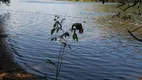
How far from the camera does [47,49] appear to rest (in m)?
Result: 21.9

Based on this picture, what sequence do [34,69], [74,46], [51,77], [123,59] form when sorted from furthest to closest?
[74,46], [123,59], [34,69], [51,77]

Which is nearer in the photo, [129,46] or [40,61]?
[40,61]

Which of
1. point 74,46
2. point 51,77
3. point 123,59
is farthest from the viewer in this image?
point 74,46

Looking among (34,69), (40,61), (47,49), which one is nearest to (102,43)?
(47,49)

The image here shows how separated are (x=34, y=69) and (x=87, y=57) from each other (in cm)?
520

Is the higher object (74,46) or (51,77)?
(51,77)

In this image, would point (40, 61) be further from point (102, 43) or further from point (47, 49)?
point (102, 43)

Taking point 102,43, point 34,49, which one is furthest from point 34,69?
point 102,43

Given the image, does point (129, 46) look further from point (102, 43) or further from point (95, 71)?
point (95, 71)

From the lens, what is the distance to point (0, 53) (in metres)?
18.2

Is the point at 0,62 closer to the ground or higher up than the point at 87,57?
higher up

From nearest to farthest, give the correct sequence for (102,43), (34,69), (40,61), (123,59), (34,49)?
(34,69)
(40,61)
(123,59)
(34,49)
(102,43)

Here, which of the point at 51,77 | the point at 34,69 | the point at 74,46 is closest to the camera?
the point at 51,77

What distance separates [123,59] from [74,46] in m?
5.58
